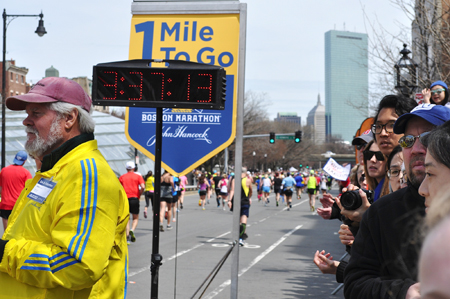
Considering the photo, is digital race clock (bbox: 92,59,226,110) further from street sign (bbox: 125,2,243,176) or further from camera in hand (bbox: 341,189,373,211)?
camera in hand (bbox: 341,189,373,211)

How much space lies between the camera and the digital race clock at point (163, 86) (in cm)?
379

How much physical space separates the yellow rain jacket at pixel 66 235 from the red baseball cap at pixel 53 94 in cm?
29

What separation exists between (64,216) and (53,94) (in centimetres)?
68

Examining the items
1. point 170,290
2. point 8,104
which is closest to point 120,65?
point 8,104

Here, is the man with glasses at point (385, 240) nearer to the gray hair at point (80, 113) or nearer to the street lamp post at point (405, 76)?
the gray hair at point (80, 113)

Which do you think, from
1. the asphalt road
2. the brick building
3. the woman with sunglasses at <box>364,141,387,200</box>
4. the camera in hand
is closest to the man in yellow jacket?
Result: the camera in hand

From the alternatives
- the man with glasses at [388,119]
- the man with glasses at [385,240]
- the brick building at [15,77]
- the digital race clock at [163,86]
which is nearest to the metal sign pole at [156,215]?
the digital race clock at [163,86]

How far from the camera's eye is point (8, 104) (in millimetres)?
2779

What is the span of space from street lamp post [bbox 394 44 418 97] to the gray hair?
34.9 feet

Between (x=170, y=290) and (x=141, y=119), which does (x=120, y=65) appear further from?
(x=170, y=290)

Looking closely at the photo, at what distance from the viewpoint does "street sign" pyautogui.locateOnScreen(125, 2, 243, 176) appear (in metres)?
4.86

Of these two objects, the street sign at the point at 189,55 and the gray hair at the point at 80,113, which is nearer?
the gray hair at the point at 80,113

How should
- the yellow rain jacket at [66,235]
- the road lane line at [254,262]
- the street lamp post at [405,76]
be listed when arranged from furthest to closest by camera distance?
1. the street lamp post at [405,76]
2. the road lane line at [254,262]
3. the yellow rain jacket at [66,235]

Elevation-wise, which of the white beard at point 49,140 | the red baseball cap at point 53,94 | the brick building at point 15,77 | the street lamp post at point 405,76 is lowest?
the white beard at point 49,140
